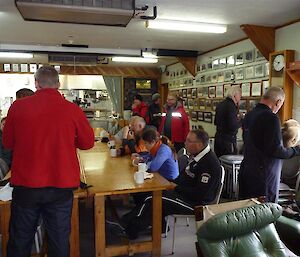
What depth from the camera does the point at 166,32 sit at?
17.3 ft

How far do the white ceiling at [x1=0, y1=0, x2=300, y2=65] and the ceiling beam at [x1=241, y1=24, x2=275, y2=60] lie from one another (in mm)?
129

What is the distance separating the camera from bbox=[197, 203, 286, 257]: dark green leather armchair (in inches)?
71.4

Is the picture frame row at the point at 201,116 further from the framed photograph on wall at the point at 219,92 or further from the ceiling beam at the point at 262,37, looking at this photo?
the ceiling beam at the point at 262,37

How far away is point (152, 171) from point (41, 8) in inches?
76.2

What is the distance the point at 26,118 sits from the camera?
6.51 ft

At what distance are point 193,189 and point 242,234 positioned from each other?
2.91ft

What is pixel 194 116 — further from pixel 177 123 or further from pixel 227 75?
pixel 177 123

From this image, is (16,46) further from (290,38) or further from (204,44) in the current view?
(290,38)

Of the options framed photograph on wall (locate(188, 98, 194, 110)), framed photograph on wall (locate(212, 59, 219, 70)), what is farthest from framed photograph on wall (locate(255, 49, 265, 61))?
framed photograph on wall (locate(188, 98, 194, 110))

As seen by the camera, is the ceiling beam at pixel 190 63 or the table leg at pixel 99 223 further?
the ceiling beam at pixel 190 63

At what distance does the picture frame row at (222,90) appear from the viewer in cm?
507

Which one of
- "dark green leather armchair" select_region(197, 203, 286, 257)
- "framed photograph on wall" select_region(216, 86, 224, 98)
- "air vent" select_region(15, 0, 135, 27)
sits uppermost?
"air vent" select_region(15, 0, 135, 27)

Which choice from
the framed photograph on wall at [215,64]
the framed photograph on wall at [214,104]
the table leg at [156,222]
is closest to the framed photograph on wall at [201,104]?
the framed photograph on wall at [214,104]

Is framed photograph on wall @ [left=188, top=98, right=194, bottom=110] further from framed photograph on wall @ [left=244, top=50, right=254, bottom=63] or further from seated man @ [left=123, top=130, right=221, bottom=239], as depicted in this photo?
seated man @ [left=123, top=130, right=221, bottom=239]
